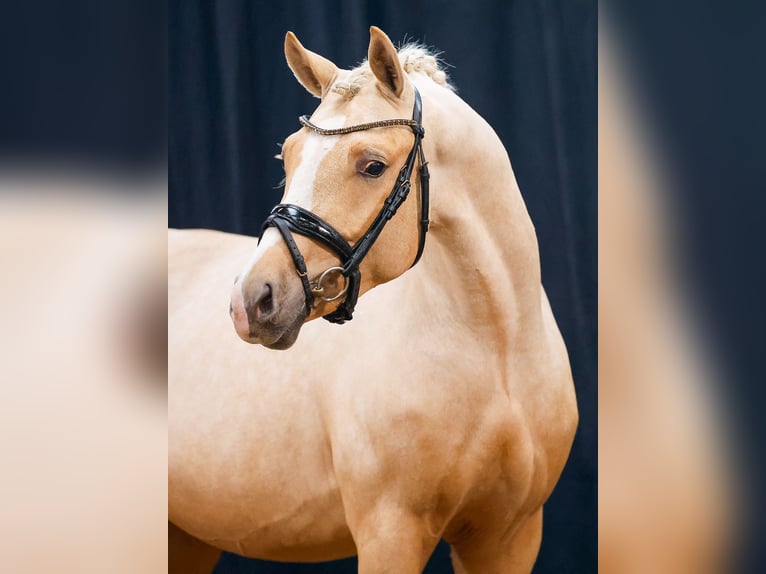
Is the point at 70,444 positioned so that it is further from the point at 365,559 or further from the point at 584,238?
the point at 584,238

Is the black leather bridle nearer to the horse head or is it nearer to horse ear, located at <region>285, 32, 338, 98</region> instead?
the horse head

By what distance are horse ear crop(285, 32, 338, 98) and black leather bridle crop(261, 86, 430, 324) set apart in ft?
0.36

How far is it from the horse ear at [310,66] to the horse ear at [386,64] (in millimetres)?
102

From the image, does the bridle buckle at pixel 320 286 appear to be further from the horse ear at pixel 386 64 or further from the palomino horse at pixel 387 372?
the horse ear at pixel 386 64

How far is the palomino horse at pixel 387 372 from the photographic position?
1.20 metres

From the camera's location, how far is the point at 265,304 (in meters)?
1.14

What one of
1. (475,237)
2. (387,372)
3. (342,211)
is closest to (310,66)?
(342,211)

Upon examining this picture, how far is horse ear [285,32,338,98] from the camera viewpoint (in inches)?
51.4

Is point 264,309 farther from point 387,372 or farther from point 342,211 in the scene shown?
point 387,372

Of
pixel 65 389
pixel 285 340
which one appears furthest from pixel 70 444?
pixel 285 340

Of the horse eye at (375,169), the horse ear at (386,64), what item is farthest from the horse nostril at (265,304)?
the horse ear at (386,64)

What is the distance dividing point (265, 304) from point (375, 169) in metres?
0.26

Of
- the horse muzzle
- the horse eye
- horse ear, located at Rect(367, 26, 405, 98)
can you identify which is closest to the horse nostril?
the horse muzzle

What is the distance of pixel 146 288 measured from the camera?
42cm
